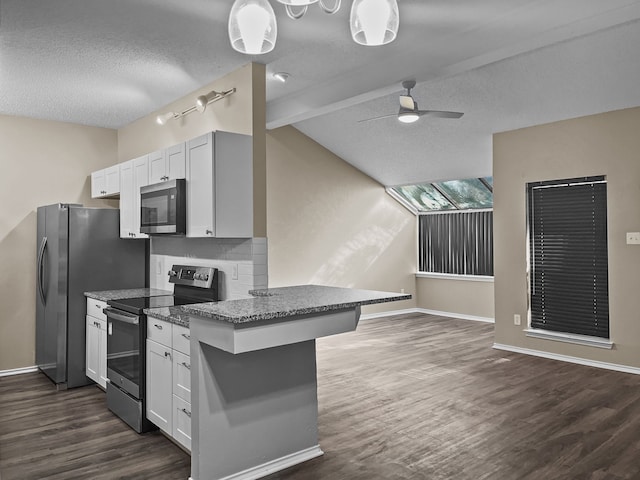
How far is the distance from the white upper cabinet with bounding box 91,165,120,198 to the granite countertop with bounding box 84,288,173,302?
3.32ft

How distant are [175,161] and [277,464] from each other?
2.38 meters

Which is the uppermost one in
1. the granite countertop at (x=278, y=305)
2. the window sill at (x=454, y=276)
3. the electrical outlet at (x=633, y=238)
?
the electrical outlet at (x=633, y=238)

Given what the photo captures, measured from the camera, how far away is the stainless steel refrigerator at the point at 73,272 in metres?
4.43

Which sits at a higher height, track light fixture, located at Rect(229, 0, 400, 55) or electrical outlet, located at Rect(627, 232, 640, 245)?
track light fixture, located at Rect(229, 0, 400, 55)

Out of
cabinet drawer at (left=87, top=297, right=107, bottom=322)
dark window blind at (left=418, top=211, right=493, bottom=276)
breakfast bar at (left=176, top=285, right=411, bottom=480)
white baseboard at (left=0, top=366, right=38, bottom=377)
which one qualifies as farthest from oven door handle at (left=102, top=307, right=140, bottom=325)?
dark window blind at (left=418, top=211, right=493, bottom=276)

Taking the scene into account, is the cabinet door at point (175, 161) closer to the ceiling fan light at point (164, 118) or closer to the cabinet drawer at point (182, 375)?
the ceiling fan light at point (164, 118)

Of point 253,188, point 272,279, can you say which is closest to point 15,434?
point 253,188

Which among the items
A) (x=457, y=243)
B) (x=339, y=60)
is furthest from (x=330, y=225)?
(x=339, y=60)

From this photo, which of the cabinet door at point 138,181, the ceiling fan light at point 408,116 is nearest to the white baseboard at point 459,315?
the ceiling fan light at point 408,116

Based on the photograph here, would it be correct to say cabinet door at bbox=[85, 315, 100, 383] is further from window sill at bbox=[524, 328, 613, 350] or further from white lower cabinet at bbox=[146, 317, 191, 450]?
window sill at bbox=[524, 328, 613, 350]

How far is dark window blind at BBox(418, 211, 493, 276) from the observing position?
25.9 feet

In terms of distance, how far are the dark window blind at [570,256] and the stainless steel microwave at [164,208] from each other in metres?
3.96

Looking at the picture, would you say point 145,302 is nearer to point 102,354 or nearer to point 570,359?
point 102,354

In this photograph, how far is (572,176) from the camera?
5.18 m
